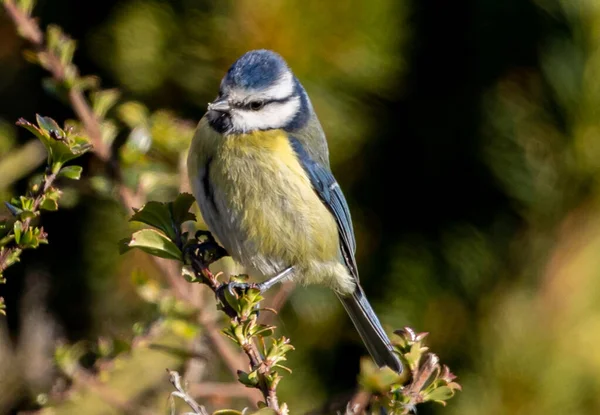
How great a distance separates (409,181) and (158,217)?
3.43 feet

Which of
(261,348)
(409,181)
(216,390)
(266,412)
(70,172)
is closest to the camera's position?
(266,412)

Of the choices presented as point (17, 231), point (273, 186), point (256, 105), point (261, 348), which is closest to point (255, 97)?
point (256, 105)

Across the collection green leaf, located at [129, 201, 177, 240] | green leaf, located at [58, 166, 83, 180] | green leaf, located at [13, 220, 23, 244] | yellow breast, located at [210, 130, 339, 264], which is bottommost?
green leaf, located at [13, 220, 23, 244]

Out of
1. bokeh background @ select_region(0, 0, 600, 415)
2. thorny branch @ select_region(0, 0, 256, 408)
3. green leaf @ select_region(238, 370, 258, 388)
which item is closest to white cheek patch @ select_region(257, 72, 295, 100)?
bokeh background @ select_region(0, 0, 600, 415)

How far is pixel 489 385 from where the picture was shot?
1445mm

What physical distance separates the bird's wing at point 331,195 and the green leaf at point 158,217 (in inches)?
21.1

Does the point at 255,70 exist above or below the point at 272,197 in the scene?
above

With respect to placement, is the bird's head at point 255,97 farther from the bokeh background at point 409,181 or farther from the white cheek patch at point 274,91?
the bokeh background at point 409,181

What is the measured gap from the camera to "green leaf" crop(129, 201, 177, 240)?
3.19 feet

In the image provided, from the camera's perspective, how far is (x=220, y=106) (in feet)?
4.69

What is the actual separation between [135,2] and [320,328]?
92cm

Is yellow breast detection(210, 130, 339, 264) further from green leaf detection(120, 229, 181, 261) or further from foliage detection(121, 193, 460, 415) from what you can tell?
green leaf detection(120, 229, 181, 261)

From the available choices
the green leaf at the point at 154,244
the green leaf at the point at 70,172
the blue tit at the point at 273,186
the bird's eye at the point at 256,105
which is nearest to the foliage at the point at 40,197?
the green leaf at the point at 70,172

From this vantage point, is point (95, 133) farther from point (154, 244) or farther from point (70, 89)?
point (154, 244)
